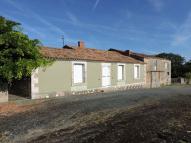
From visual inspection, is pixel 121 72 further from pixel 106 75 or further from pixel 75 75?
pixel 75 75

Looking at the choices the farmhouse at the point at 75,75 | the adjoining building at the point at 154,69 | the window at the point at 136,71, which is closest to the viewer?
the farmhouse at the point at 75,75

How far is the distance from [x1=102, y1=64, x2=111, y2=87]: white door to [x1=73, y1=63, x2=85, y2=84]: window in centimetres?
264

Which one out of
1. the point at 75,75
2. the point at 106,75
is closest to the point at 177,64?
the point at 106,75

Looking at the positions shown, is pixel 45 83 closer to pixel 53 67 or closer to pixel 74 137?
pixel 53 67

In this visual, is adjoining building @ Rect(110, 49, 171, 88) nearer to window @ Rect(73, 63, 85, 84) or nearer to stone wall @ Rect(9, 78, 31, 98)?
window @ Rect(73, 63, 85, 84)

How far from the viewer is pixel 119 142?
551cm

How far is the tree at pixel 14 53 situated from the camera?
1188cm

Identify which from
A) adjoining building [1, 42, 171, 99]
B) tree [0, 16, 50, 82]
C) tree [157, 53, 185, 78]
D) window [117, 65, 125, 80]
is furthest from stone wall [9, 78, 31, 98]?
tree [157, 53, 185, 78]

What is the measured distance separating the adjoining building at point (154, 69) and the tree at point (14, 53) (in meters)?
17.2

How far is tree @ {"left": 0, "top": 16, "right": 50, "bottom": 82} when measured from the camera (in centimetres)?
1188

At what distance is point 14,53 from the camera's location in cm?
1232

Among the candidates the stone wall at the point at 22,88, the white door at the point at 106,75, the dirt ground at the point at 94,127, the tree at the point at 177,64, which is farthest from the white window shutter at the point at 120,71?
the tree at the point at 177,64

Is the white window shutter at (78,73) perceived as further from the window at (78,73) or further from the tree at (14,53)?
the tree at (14,53)

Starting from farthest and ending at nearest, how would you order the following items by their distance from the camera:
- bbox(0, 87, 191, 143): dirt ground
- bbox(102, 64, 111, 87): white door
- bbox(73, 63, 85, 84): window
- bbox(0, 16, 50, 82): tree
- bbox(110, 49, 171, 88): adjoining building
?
bbox(110, 49, 171, 88): adjoining building
bbox(102, 64, 111, 87): white door
bbox(73, 63, 85, 84): window
bbox(0, 16, 50, 82): tree
bbox(0, 87, 191, 143): dirt ground
